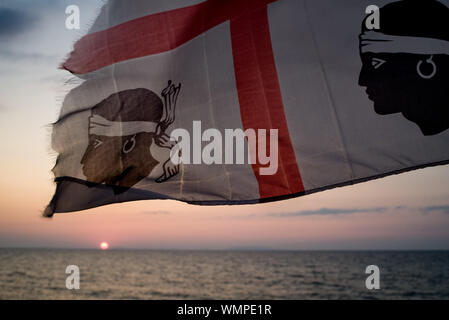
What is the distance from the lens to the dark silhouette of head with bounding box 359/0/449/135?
7.80ft

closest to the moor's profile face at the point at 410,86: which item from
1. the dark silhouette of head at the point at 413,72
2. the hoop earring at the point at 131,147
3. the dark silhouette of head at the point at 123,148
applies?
the dark silhouette of head at the point at 413,72

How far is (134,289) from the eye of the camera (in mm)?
35031

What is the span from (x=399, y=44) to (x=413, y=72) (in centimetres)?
19

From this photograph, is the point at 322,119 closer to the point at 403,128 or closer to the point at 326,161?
the point at 326,161

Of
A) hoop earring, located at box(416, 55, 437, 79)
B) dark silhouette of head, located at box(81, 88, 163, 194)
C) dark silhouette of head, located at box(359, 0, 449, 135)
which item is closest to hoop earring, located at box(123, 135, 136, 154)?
dark silhouette of head, located at box(81, 88, 163, 194)

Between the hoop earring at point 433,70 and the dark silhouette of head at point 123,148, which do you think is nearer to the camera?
the hoop earring at point 433,70

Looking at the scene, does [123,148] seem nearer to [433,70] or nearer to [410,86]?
[410,86]

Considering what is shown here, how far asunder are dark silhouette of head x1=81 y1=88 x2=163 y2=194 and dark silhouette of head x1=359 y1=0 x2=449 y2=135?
4.81 ft

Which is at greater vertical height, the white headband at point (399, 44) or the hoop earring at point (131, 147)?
the white headband at point (399, 44)

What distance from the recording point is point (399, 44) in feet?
8.19

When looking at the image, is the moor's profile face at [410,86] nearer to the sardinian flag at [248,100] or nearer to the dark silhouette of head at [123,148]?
the sardinian flag at [248,100]

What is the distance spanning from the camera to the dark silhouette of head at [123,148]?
308cm
